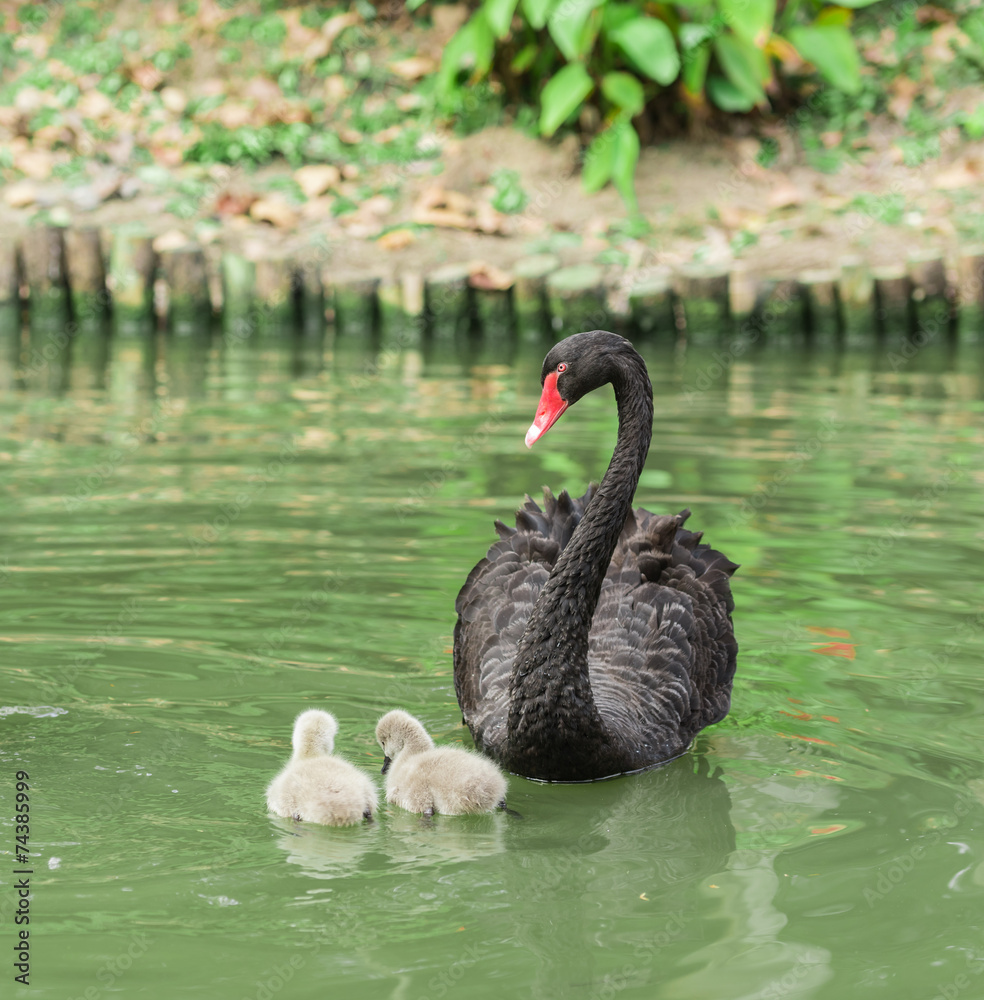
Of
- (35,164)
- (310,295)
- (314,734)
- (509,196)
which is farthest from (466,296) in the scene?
(314,734)

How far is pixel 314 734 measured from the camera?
138 inches

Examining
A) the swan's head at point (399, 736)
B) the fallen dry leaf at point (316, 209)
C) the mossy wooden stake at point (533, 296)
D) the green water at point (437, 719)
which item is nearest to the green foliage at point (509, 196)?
the mossy wooden stake at point (533, 296)

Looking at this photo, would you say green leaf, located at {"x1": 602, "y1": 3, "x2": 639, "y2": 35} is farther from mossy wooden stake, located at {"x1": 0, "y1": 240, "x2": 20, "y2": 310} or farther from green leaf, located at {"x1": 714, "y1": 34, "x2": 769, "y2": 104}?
mossy wooden stake, located at {"x1": 0, "y1": 240, "x2": 20, "y2": 310}

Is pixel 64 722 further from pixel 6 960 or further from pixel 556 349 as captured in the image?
pixel 556 349

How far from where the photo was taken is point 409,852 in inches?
124

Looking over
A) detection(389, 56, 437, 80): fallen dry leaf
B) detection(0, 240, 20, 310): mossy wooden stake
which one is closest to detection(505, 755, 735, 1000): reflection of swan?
detection(0, 240, 20, 310): mossy wooden stake

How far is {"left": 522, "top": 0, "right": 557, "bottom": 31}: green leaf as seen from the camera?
36.1ft

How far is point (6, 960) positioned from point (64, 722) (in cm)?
124

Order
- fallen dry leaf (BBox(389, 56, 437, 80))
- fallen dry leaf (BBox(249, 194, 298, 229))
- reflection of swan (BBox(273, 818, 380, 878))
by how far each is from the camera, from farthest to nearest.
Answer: fallen dry leaf (BBox(389, 56, 437, 80)) < fallen dry leaf (BBox(249, 194, 298, 229)) < reflection of swan (BBox(273, 818, 380, 878))

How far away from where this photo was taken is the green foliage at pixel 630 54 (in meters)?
11.2

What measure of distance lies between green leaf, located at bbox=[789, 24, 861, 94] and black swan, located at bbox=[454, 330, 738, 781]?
851cm

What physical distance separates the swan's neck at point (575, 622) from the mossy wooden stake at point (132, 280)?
26.5ft

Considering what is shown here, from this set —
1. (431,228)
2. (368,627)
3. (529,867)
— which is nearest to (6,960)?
(529,867)

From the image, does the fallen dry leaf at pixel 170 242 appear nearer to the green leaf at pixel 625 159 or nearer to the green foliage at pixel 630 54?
the green foliage at pixel 630 54
